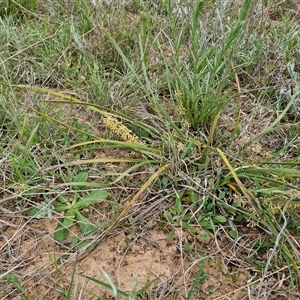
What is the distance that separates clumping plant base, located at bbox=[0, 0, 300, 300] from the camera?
4.40 feet

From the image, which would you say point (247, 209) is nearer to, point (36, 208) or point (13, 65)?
point (36, 208)

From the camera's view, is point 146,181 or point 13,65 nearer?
point 146,181

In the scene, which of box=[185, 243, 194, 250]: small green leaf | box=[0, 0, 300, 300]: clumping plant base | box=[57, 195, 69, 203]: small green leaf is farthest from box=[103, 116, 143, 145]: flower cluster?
box=[185, 243, 194, 250]: small green leaf

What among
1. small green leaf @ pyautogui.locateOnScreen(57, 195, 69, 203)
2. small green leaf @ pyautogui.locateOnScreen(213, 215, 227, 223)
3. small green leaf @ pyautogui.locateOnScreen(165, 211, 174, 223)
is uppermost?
small green leaf @ pyautogui.locateOnScreen(57, 195, 69, 203)

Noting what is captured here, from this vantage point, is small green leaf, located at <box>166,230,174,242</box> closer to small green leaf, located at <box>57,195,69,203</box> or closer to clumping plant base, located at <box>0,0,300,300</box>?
clumping plant base, located at <box>0,0,300,300</box>

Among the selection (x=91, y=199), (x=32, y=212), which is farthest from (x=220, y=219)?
(x=32, y=212)

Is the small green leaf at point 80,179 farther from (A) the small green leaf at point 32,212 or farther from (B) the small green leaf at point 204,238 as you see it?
(B) the small green leaf at point 204,238

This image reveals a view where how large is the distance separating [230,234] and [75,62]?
3.40 ft

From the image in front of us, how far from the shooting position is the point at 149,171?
5.07 ft

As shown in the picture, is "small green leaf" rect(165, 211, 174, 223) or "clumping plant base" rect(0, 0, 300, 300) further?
"small green leaf" rect(165, 211, 174, 223)

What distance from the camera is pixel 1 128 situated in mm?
1672

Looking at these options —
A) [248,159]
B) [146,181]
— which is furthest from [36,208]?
[248,159]

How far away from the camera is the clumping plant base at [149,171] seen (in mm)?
1340

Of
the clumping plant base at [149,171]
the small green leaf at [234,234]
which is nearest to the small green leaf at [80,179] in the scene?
the clumping plant base at [149,171]
